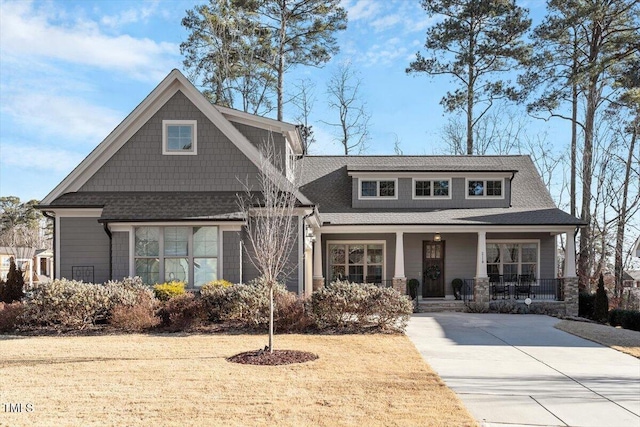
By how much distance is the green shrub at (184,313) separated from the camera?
12734mm

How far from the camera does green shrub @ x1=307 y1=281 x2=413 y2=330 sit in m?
12.2

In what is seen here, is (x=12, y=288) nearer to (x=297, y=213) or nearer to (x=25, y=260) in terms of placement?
(x=297, y=213)

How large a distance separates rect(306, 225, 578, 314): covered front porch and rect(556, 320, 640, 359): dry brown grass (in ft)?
16.6

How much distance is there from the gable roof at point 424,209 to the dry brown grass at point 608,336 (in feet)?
17.1

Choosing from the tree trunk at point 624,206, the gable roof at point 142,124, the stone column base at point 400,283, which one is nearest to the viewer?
the gable roof at point 142,124

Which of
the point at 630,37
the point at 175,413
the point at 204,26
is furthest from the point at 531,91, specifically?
the point at 175,413

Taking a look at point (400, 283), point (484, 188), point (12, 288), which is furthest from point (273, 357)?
point (484, 188)

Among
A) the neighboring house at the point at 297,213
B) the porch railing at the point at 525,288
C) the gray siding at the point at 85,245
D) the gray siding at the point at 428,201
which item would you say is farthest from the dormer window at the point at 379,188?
the gray siding at the point at 85,245

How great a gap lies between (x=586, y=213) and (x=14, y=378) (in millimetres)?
23941

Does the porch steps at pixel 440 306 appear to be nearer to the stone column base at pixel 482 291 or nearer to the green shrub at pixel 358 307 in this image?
the stone column base at pixel 482 291

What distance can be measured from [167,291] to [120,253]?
6.85ft

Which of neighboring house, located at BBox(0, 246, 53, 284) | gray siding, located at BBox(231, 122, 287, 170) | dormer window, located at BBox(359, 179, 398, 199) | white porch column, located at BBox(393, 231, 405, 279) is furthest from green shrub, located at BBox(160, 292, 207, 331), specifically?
neighboring house, located at BBox(0, 246, 53, 284)

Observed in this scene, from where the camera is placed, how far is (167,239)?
15.0 metres

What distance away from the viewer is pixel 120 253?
14.7 meters
